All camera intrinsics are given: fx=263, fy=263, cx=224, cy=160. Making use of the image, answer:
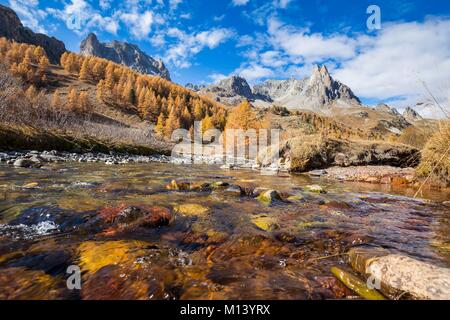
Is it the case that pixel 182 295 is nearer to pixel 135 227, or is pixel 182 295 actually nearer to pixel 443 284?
pixel 135 227

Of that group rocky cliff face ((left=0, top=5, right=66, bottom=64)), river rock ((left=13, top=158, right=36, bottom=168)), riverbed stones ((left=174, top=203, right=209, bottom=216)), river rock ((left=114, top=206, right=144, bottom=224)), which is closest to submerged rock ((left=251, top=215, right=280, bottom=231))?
riverbed stones ((left=174, top=203, right=209, bottom=216))

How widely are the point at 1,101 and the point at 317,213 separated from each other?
32.3 metres

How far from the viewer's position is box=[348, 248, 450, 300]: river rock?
8.36 ft

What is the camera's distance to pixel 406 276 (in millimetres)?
2816

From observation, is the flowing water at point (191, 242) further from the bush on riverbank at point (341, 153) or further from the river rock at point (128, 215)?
the bush on riverbank at point (341, 153)

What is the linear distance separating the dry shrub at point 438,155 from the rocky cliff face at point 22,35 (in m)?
195

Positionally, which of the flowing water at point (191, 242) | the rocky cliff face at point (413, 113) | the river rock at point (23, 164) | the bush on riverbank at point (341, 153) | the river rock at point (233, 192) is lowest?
the flowing water at point (191, 242)

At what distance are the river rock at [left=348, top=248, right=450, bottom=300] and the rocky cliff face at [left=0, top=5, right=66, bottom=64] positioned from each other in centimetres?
19686

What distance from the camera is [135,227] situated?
15.4 ft

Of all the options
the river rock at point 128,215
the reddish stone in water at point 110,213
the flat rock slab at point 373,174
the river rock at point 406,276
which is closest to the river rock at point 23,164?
the reddish stone in water at point 110,213

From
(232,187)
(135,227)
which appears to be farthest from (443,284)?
(232,187)

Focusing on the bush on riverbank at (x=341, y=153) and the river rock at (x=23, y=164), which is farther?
the bush on riverbank at (x=341, y=153)

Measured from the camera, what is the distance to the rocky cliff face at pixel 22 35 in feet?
493

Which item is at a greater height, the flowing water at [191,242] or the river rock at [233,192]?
the river rock at [233,192]
